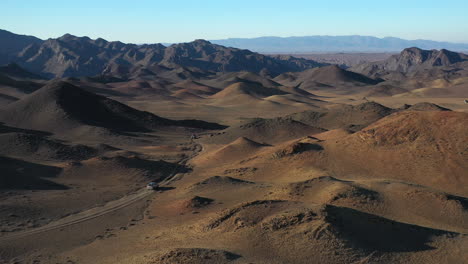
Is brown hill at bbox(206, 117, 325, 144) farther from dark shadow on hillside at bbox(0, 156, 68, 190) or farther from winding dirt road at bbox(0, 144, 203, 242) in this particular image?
dark shadow on hillside at bbox(0, 156, 68, 190)

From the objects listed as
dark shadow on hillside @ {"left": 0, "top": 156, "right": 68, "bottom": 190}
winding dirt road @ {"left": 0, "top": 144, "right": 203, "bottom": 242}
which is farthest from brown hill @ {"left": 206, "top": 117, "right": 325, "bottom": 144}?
dark shadow on hillside @ {"left": 0, "top": 156, "right": 68, "bottom": 190}

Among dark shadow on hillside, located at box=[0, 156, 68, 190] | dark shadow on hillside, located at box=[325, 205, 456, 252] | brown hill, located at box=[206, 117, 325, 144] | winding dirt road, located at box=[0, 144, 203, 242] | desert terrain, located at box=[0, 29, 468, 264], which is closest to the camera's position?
dark shadow on hillside, located at box=[325, 205, 456, 252]

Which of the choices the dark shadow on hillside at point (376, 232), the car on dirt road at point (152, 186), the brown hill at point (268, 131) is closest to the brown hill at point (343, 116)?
the brown hill at point (268, 131)

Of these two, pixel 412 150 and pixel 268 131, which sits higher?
pixel 412 150

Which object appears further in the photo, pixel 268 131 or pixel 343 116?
pixel 343 116

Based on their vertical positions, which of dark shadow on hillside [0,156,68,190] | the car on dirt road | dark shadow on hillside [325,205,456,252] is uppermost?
dark shadow on hillside [325,205,456,252]

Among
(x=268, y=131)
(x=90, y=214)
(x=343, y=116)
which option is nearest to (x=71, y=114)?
(x=268, y=131)

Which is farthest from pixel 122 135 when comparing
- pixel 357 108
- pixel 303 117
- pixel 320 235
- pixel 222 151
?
pixel 320 235

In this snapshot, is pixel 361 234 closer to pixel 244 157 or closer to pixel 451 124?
pixel 451 124

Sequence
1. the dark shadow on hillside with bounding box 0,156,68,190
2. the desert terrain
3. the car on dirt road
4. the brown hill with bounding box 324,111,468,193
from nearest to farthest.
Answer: the desert terrain, the brown hill with bounding box 324,111,468,193, the dark shadow on hillside with bounding box 0,156,68,190, the car on dirt road

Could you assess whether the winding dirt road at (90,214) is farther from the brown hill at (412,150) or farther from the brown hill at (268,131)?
the brown hill at (268,131)

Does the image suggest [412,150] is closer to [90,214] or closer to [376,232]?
[376,232]
